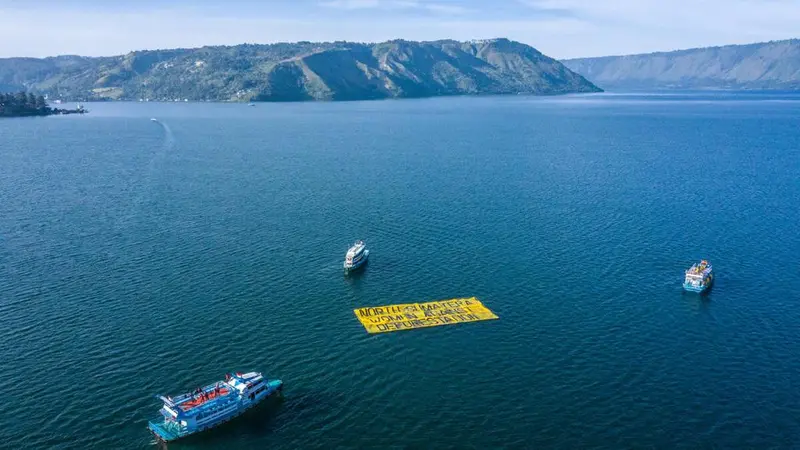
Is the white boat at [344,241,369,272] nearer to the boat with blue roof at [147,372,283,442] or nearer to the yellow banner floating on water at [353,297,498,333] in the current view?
the yellow banner floating on water at [353,297,498,333]

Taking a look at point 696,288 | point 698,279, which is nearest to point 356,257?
point 696,288

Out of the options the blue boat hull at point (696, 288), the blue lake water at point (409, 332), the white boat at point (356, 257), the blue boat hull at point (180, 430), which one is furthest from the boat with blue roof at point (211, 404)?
the blue boat hull at point (696, 288)

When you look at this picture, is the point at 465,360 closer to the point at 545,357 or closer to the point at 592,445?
the point at 545,357

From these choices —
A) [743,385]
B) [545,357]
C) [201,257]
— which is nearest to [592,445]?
[545,357]

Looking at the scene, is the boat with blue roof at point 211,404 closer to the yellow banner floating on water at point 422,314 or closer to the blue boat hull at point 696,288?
the yellow banner floating on water at point 422,314

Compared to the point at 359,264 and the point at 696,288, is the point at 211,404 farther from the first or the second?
the point at 696,288

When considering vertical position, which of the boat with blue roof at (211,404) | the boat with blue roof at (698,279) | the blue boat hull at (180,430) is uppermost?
the boat with blue roof at (698,279)
